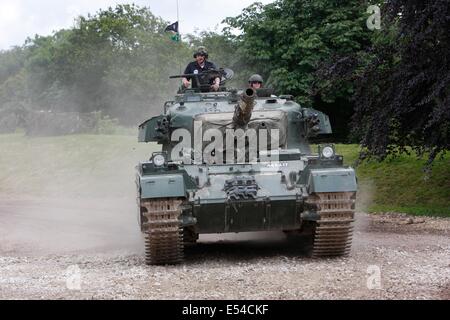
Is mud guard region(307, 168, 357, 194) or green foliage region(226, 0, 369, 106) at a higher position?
green foliage region(226, 0, 369, 106)

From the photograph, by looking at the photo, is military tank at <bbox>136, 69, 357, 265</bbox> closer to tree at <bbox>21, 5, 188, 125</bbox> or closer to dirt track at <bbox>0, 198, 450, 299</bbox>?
dirt track at <bbox>0, 198, 450, 299</bbox>

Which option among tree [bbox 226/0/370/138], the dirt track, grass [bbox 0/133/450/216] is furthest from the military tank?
tree [bbox 226/0/370/138]

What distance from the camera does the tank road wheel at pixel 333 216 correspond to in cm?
1202

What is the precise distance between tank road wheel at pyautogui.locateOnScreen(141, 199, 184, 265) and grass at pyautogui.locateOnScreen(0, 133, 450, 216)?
9.01m

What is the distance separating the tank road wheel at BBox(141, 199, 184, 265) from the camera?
11.9 meters

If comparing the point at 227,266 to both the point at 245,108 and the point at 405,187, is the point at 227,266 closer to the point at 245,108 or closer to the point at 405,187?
the point at 245,108

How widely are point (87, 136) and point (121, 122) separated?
1164 cm

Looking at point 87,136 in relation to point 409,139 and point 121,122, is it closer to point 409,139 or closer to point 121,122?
point 121,122

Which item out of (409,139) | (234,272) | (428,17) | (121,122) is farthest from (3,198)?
(121,122)

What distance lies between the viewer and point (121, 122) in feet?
162

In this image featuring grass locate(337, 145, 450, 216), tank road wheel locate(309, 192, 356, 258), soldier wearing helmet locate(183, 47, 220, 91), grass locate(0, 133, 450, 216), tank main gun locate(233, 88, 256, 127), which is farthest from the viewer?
grass locate(0, 133, 450, 216)

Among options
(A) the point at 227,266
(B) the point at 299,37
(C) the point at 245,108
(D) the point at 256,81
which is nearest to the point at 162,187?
(A) the point at 227,266

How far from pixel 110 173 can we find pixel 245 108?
57.6 ft

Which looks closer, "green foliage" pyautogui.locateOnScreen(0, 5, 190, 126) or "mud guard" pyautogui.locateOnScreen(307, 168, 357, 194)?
"mud guard" pyautogui.locateOnScreen(307, 168, 357, 194)
